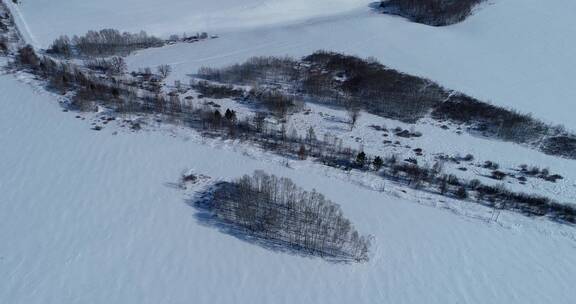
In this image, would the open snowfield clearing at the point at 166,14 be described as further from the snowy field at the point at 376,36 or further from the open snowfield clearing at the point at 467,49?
the open snowfield clearing at the point at 467,49

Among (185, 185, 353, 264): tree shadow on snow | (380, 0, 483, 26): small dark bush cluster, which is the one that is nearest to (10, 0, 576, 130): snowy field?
(380, 0, 483, 26): small dark bush cluster

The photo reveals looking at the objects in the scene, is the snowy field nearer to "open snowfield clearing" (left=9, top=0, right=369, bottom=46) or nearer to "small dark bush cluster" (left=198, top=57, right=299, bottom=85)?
"open snowfield clearing" (left=9, top=0, right=369, bottom=46)

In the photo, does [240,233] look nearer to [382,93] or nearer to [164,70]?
[382,93]

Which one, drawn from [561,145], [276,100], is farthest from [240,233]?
[561,145]

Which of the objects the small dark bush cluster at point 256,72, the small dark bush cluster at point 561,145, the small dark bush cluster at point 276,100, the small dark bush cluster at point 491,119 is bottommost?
the small dark bush cluster at point 561,145

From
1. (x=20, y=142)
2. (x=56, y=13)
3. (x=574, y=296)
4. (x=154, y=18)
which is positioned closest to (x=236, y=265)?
(x=574, y=296)

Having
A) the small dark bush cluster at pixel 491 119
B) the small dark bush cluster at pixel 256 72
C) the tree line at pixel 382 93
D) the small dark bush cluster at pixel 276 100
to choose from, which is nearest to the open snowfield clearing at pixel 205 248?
the small dark bush cluster at pixel 276 100
